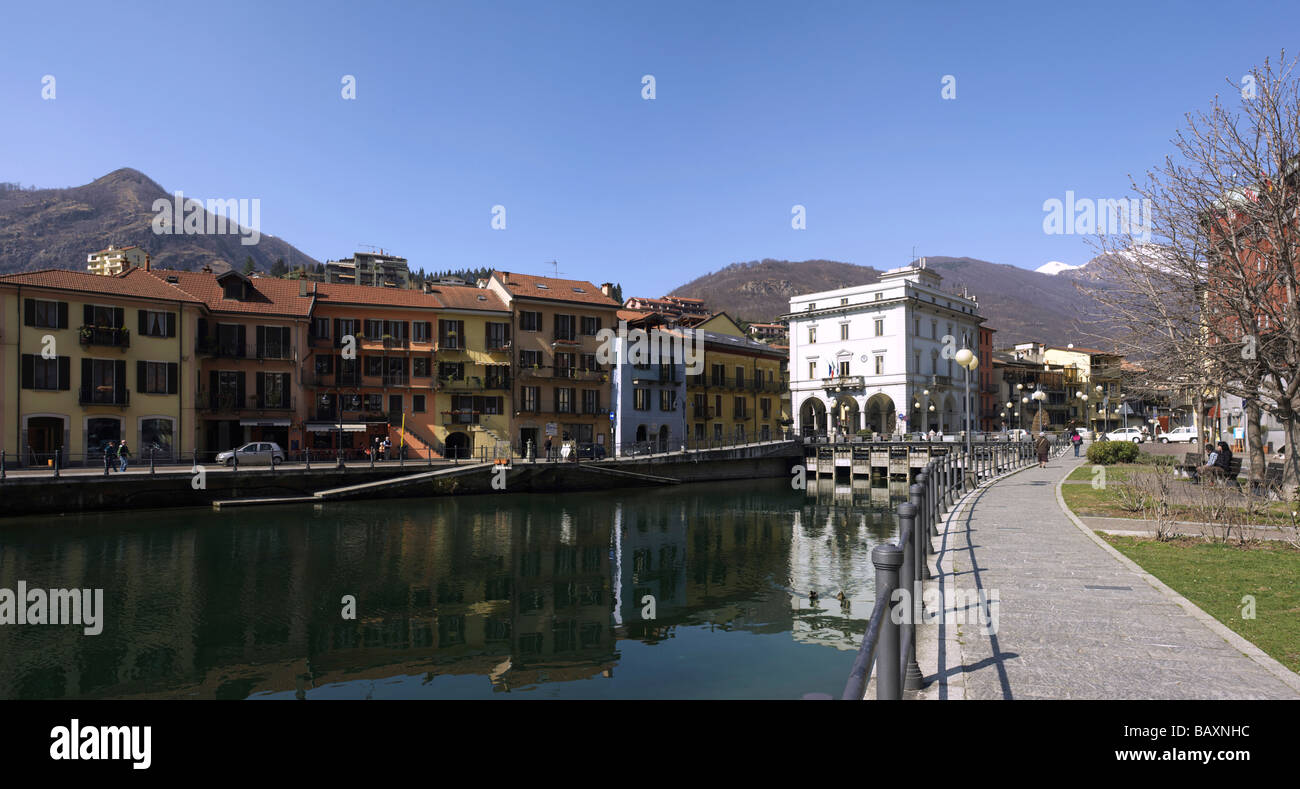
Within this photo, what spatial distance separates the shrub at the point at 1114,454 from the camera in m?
34.0

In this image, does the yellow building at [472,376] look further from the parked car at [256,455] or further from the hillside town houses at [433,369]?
the parked car at [256,455]

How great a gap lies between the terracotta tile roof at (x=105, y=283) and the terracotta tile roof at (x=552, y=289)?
19.3 meters

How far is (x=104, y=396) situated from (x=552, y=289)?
90.3 feet

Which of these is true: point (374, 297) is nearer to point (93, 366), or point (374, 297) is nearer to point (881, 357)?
point (93, 366)

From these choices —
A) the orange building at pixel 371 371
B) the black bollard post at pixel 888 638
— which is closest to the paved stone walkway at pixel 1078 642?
the black bollard post at pixel 888 638

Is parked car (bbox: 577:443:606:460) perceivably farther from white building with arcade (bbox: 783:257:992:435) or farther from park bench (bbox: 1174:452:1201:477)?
park bench (bbox: 1174:452:1201:477)

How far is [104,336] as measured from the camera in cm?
3772

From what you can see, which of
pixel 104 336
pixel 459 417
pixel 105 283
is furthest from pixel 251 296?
pixel 459 417

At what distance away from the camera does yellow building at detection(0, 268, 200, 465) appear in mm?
35406

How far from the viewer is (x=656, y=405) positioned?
57.7m

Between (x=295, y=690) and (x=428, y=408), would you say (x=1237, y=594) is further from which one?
(x=428, y=408)

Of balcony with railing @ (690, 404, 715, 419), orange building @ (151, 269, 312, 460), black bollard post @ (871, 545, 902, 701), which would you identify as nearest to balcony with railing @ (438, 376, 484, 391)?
orange building @ (151, 269, 312, 460)
